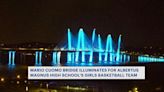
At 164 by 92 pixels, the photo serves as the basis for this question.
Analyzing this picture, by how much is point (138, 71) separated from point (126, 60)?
0.64m

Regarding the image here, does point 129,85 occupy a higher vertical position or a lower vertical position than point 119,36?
lower

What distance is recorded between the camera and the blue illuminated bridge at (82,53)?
4055mm

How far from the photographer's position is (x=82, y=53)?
14.2 feet

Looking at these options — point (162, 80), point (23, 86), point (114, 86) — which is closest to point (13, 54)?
point (23, 86)

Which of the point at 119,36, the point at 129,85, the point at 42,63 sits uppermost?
the point at 119,36

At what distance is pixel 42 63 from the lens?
380 cm

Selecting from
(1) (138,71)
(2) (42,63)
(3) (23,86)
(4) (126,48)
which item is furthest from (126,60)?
(3) (23,86)

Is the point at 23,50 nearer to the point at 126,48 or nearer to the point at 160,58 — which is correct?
the point at 126,48

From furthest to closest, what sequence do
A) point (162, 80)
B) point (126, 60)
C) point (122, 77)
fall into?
point (162, 80)
point (126, 60)
point (122, 77)

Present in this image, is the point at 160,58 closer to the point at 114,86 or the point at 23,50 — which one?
the point at 114,86

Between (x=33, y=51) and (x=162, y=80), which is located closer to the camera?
(x=33, y=51)

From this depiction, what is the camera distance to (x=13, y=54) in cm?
426

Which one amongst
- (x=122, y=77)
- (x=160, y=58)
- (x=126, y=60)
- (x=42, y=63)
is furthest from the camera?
(x=160, y=58)

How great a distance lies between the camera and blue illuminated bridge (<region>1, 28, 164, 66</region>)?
4.05 m
